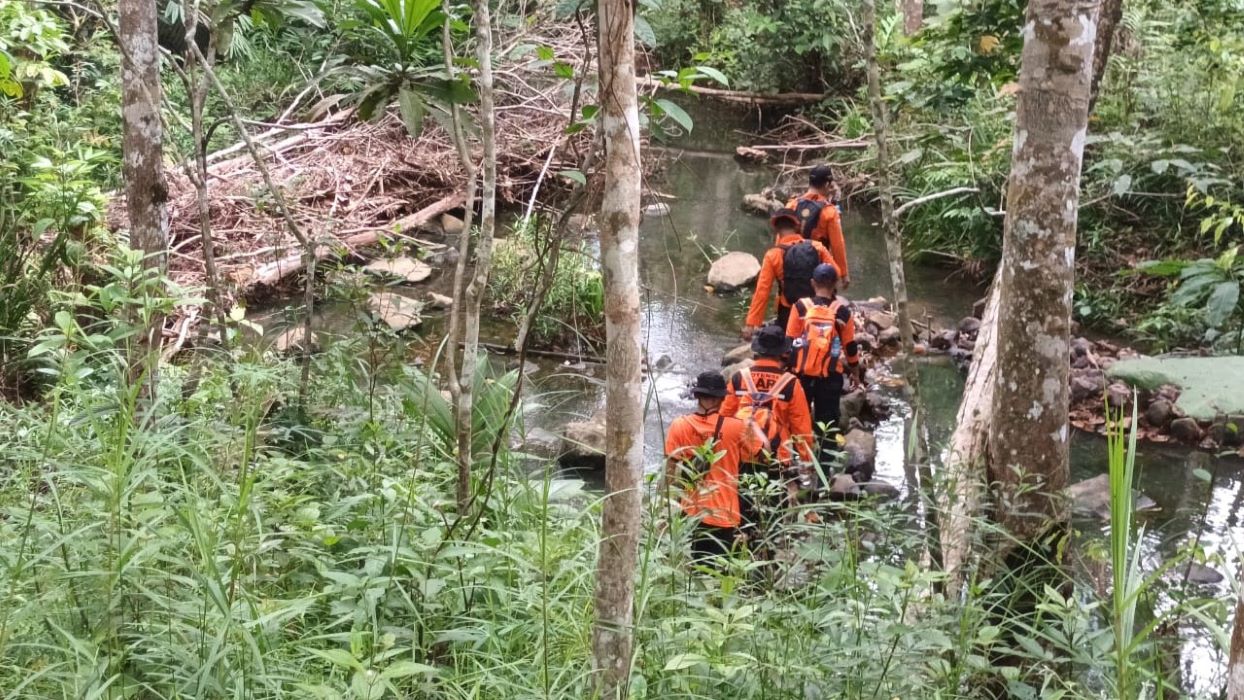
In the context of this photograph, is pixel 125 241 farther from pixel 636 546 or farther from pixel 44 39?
pixel 636 546

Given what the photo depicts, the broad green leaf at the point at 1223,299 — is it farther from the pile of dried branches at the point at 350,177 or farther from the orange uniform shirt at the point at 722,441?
the pile of dried branches at the point at 350,177

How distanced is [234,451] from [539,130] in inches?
300

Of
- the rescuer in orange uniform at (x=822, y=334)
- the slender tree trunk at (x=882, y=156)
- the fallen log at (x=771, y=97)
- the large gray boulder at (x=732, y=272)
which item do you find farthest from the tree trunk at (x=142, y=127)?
the fallen log at (x=771, y=97)

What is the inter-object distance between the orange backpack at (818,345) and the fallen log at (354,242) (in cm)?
306

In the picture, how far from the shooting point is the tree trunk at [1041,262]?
3.20 metres

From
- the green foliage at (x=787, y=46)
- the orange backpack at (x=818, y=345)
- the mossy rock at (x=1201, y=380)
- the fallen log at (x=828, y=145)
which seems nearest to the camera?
the mossy rock at (x=1201, y=380)

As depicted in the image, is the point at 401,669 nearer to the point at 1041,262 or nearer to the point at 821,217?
the point at 1041,262

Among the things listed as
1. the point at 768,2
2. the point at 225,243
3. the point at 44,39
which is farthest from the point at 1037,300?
the point at 768,2

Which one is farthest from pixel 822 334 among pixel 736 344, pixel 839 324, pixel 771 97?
pixel 771 97

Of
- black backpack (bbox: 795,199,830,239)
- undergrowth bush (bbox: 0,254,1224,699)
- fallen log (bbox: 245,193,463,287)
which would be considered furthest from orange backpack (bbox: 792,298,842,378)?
fallen log (bbox: 245,193,463,287)

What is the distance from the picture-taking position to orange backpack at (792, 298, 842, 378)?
18.8ft

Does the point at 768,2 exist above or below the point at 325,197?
above

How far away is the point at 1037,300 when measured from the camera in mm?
3275

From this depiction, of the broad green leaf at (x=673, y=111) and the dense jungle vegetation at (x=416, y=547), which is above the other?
the broad green leaf at (x=673, y=111)
